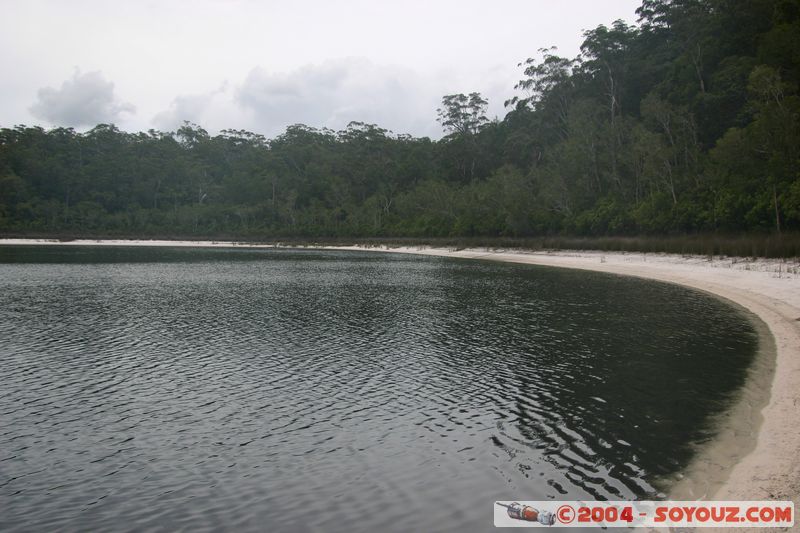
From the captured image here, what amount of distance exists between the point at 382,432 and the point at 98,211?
476 ft

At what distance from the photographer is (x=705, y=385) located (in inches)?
498

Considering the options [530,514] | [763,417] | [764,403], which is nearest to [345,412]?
[530,514]

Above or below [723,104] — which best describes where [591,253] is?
below

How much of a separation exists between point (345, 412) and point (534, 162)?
9727cm

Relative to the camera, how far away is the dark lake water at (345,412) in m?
7.50

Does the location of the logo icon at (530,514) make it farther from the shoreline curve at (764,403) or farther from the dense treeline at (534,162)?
the dense treeline at (534,162)

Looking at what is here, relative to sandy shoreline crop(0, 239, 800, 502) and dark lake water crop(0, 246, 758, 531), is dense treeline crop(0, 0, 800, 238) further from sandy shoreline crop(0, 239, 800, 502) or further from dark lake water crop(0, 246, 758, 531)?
dark lake water crop(0, 246, 758, 531)

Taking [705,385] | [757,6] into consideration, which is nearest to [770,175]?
[757,6]

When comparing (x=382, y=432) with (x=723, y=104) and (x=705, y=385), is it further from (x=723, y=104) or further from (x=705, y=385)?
(x=723, y=104)

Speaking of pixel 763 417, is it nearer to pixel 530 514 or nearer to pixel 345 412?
pixel 530 514

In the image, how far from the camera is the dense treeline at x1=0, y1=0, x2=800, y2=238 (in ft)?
158

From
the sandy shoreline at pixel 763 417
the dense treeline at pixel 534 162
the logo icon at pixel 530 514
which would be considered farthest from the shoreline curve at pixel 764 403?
the dense treeline at pixel 534 162

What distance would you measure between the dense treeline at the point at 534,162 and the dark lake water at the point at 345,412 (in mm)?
32485

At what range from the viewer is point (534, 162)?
334 feet
